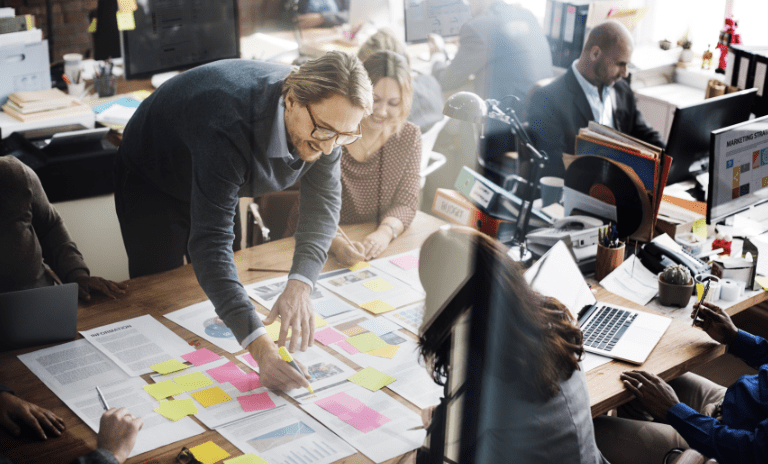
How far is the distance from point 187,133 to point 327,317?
1.48 feet

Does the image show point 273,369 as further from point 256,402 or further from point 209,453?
point 209,453

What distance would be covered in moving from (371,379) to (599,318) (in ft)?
1.86

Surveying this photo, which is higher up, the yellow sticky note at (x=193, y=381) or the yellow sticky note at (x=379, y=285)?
the yellow sticky note at (x=379, y=285)

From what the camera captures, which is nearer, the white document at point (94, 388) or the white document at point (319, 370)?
the white document at point (94, 388)

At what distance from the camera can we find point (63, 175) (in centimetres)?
186

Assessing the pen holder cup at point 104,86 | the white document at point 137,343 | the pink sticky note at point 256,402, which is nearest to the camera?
the pink sticky note at point 256,402

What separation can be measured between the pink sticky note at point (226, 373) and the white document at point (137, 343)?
0.07 meters

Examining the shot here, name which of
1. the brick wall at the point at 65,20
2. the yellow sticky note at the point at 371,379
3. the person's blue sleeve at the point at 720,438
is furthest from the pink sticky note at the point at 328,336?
the brick wall at the point at 65,20

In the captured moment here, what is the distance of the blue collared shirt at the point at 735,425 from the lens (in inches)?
47.2

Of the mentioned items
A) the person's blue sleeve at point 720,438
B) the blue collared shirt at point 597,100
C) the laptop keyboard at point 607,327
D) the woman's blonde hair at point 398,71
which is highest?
the woman's blonde hair at point 398,71

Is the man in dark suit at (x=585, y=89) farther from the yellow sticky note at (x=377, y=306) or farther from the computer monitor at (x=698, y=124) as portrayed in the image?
the yellow sticky note at (x=377, y=306)

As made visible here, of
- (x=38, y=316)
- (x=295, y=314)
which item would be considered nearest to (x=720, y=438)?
(x=295, y=314)

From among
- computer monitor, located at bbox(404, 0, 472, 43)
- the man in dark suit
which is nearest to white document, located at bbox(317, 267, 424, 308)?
computer monitor, located at bbox(404, 0, 472, 43)

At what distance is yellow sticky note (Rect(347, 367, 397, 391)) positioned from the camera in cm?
115
